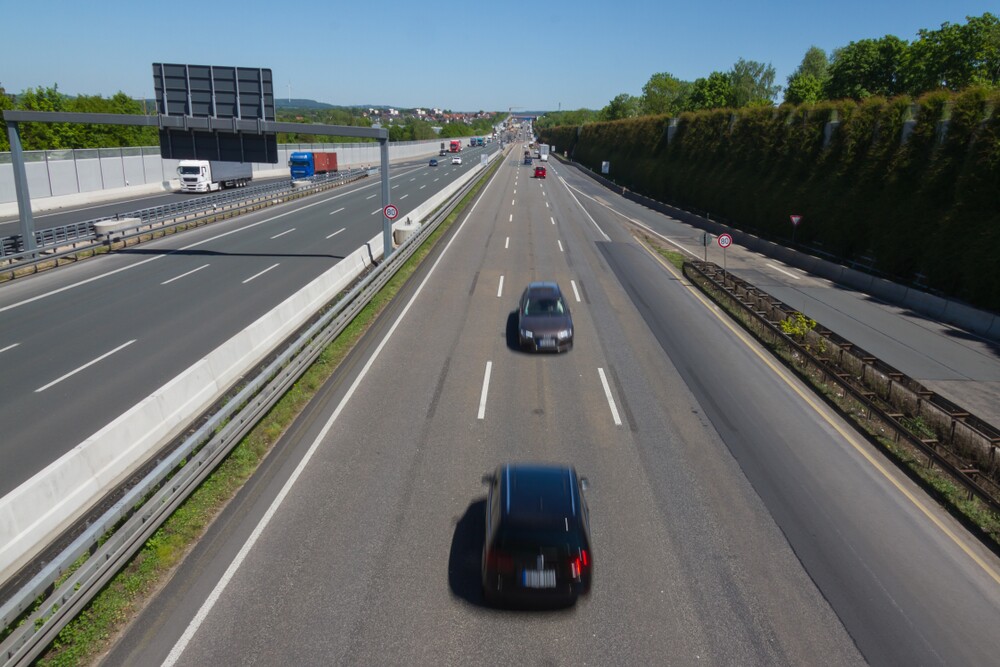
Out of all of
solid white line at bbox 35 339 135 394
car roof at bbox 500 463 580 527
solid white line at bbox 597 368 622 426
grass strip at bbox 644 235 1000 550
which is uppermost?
car roof at bbox 500 463 580 527

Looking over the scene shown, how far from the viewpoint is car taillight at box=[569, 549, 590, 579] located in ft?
26.1


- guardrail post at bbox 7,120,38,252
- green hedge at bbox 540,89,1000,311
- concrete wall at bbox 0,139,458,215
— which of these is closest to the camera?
green hedge at bbox 540,89,1000,311

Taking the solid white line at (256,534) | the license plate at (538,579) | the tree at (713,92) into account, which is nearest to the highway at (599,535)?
the solid white line at (256,534)

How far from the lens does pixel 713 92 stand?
11931cm

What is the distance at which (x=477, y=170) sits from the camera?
82.1m

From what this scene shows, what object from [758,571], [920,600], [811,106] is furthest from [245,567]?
[811,106]

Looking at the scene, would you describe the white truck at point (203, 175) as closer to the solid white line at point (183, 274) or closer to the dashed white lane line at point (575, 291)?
the solid white line at point (183, 274)

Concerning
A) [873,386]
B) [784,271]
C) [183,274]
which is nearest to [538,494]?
[873,386]

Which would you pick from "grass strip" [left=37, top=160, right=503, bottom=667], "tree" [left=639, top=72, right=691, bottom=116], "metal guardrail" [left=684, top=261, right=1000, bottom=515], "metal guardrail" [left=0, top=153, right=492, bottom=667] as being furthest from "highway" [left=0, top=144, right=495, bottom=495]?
"tree" [left=639, top=72, right=691, bottom=116]

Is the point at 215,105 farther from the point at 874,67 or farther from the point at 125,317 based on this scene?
the point at 874,67

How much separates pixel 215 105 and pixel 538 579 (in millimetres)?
28864

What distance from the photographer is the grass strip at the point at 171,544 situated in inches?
293

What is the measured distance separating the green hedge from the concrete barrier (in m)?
27.1

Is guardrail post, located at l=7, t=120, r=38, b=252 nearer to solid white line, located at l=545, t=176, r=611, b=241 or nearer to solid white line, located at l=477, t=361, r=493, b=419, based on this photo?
solid white line, located at l=477, t=361, r=493, b=419
